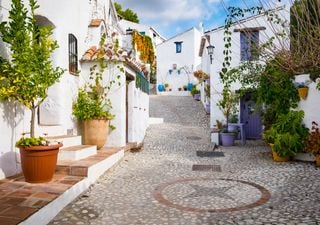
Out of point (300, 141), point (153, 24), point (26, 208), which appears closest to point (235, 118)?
point (300, 141)

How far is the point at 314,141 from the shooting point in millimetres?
7453

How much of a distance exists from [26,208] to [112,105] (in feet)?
16.8

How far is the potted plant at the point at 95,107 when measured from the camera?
7.93 m

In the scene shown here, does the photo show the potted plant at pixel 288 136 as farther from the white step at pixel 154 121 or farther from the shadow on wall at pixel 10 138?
the white step at pixel 154 121

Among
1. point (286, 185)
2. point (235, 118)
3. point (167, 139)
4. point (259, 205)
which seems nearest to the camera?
point (259, 205)

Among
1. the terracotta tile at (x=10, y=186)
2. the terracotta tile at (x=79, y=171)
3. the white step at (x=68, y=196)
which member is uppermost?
the terracotta tile at (x=79, y=171)

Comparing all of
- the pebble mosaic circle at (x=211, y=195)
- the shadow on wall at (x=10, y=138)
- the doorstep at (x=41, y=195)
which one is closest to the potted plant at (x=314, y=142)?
the pebble mosaic circle at (x=211, y=195)

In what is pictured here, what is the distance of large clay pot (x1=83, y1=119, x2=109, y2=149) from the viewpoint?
7.91m

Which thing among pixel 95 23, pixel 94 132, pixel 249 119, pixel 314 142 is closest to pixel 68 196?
pixel 94 132

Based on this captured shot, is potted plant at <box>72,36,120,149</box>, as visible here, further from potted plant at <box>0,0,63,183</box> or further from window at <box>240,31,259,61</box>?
window at <box>240,31,259,61</box>

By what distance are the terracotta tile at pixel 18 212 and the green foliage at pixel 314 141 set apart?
6414 mm

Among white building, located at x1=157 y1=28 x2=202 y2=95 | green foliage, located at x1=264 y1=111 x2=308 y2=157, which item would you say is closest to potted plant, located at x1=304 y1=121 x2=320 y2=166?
green foliage, located at x1=264 y1=111 x2=308 y2=157

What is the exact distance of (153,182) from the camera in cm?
607

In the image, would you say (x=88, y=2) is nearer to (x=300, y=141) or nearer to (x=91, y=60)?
(x=91, y=60)
